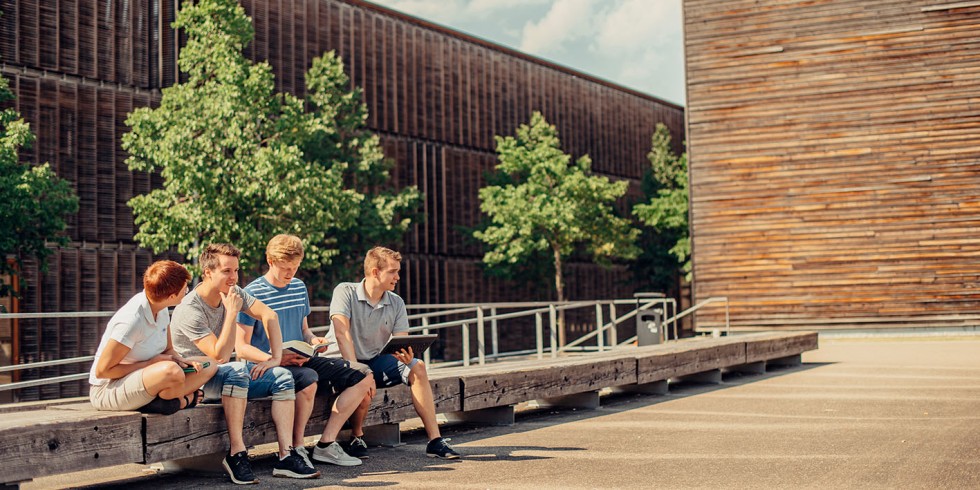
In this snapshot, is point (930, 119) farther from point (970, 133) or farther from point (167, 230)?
point (167, 230)

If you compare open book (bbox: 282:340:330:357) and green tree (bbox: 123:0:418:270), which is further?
green tree (bbox: 123:0:418:270)

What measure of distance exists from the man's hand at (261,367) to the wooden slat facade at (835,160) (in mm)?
21730

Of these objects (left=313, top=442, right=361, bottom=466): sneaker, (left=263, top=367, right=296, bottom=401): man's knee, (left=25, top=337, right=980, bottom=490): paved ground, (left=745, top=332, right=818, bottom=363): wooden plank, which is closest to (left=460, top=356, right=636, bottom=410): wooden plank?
(left=25, top=337, right=980, bottom=490): paved ground

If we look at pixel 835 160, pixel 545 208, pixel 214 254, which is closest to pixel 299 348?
pixel 214 254

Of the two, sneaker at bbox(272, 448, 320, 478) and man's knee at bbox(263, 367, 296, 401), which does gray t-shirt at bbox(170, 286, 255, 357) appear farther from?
sneaker at bbox(272, 448, 320, 478)

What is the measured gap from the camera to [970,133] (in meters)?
25.3

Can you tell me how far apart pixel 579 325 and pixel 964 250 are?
17.0 m

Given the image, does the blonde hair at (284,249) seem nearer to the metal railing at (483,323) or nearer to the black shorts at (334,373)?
the black shorts at (334,373)

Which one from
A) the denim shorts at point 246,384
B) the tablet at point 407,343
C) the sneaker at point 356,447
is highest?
the tablet at point 407,343

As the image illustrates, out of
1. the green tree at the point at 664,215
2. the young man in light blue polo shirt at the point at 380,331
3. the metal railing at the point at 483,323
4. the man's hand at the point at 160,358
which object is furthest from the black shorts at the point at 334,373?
the green tree at the point at 664,215

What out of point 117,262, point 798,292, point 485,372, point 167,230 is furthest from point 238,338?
point 798,292

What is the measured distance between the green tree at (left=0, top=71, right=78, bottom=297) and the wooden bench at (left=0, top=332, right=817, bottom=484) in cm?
1065

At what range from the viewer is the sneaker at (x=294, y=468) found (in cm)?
642

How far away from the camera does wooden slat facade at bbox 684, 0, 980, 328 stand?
2541cm
